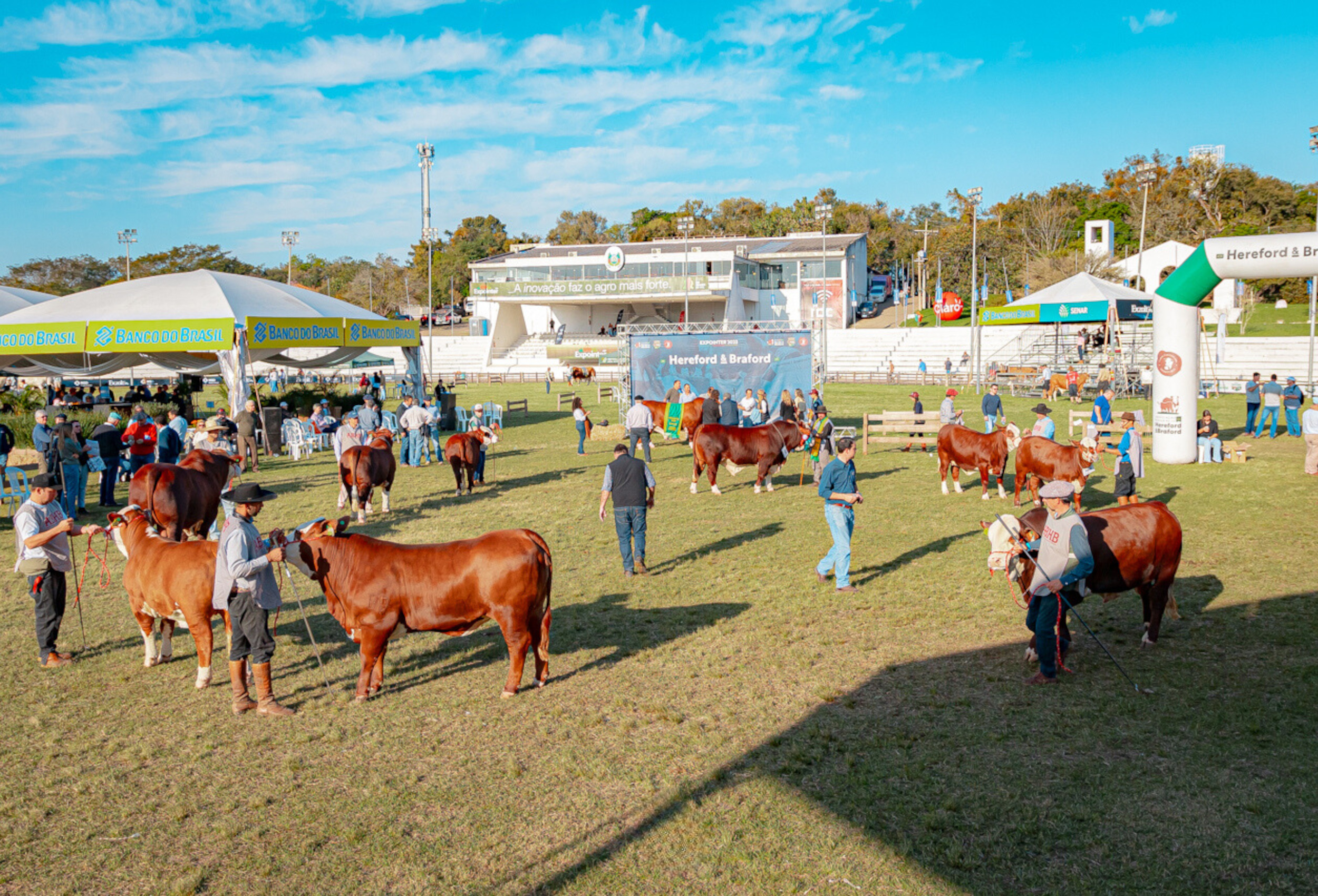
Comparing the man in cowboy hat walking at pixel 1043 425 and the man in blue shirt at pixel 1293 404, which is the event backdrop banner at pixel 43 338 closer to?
the man in cowboy hat walking at pixel 1043 425

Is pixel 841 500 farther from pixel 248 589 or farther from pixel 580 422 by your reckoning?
pixel 580 422

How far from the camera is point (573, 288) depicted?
7275 cm

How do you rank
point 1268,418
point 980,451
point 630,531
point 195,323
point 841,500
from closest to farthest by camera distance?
point 841,500, point 630,531, point 980,451, point 195,323, point 1268,418

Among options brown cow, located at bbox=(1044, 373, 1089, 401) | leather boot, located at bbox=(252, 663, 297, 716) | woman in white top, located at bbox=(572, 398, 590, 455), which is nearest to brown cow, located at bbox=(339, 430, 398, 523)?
woman in white top, located at bbox=(572, 398, 590, 455)

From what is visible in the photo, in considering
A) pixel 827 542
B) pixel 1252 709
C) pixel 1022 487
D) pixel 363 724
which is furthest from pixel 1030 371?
pixel 363 724

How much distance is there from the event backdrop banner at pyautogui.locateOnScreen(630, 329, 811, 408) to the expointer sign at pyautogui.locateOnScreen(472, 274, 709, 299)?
44249mm

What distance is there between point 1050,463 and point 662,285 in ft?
188

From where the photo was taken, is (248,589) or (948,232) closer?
(248,589)

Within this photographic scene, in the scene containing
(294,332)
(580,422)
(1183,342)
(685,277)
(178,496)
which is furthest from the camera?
(685,277)

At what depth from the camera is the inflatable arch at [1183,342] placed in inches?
732

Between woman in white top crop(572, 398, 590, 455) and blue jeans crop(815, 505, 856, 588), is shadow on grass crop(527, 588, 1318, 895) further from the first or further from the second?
woman in white top crop(572, 398, 590, 455)

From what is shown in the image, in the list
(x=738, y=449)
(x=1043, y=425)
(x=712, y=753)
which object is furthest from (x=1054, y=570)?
(x=738, y=449)

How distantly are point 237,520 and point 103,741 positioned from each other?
77.8 inches

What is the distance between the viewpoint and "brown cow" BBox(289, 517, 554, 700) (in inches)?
290
